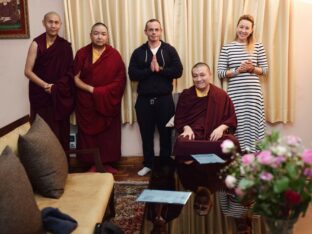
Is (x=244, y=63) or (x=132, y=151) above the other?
(x=244, y=63)

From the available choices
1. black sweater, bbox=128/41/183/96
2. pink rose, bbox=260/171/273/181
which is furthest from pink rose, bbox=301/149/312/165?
black sweater, bbox=128/41/183/96

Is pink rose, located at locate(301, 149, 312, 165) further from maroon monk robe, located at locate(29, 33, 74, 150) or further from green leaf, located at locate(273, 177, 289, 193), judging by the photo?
maroon monk robe, located at locate(29, 33, 74, 150)

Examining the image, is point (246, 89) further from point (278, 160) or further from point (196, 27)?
point (278, 160)

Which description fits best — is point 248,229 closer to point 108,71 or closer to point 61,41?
point 108,71

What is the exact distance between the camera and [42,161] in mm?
1954

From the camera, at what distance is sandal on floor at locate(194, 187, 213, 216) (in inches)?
71.1

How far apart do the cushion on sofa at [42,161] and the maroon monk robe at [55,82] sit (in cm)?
135

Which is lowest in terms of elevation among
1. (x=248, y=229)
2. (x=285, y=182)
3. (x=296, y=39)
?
(x=248, y=229)

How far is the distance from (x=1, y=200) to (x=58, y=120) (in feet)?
6.87

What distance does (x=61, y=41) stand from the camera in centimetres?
343

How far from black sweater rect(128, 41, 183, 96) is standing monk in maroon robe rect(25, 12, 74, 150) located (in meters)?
0.59

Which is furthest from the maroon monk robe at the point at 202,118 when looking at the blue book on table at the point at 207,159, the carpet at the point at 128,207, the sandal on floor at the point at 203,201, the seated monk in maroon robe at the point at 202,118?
the sandal on floor at the point at 203,201

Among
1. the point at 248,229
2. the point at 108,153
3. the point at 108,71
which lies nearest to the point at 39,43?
the point at 108,71

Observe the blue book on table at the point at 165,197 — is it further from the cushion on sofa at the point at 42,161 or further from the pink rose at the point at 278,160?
the pink rose at the point at 278,160
